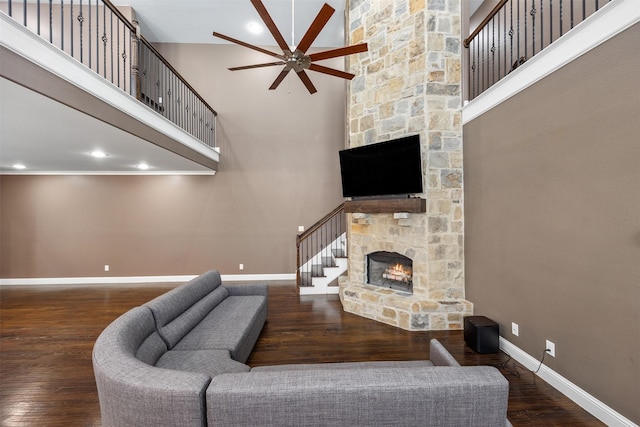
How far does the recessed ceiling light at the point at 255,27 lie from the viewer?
19.1 feet

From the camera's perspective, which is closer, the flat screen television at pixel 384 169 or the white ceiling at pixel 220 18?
the flat screen television at pixel 384 169

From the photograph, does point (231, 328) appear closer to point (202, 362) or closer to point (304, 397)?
point (202, 362)

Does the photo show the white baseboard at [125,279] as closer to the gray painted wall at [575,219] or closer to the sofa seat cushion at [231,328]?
the sofa seat cushion at [231,328]

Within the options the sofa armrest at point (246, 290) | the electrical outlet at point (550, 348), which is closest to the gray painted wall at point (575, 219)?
the electrical outlet at point (550, 348)

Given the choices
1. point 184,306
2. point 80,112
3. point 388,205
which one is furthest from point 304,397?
point 80,112

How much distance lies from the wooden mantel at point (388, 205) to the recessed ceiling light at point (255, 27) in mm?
4437

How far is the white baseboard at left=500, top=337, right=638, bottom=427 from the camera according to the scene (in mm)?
1938

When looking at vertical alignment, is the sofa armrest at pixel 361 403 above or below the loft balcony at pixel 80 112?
below

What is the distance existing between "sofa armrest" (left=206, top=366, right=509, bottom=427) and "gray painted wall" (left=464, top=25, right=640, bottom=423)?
55.5 inches

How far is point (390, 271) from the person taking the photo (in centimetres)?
440

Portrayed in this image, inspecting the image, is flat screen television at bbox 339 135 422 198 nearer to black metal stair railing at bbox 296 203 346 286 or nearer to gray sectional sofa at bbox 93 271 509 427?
black metal stair railing at bbox 296 203 346 286

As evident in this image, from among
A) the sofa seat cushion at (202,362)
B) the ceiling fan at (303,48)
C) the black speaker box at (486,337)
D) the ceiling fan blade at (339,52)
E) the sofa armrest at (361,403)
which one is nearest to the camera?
the sofa armrest at (361,403)

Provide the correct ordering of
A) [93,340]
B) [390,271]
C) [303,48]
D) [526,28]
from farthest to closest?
[390,271] < [93,340] < [526,28] < [303,48]

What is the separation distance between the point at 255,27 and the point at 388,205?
496 cm
